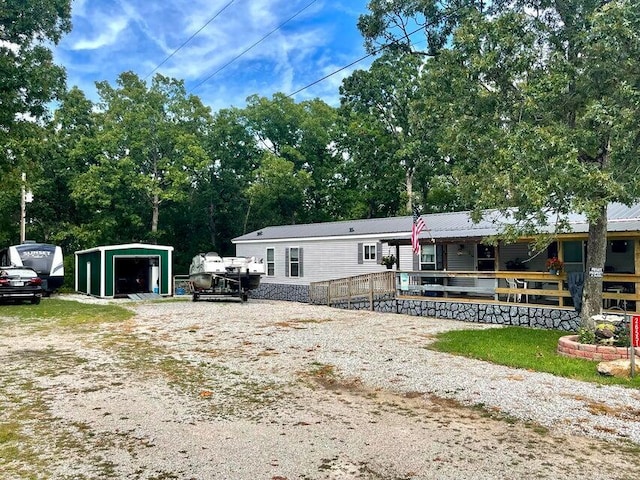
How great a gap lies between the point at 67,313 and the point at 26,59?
7015mm

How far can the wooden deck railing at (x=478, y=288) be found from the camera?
34.6 feet

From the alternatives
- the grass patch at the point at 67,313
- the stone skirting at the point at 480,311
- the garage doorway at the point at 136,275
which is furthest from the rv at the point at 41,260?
the stone skirting at the point at 480,311

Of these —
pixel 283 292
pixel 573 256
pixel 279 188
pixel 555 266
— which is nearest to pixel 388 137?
pixel 279 188

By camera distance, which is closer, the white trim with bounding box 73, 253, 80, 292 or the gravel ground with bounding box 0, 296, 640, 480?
the gravel ground with bounding box 0, 296, 640, 480

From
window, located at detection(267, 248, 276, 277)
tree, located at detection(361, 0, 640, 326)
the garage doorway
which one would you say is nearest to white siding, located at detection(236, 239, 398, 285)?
window, located at detection(267, 248, 276, 277)

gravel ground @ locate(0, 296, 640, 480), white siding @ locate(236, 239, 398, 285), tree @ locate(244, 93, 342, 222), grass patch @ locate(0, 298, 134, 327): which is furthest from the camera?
tree @ locate(244, 93, 342, 222)

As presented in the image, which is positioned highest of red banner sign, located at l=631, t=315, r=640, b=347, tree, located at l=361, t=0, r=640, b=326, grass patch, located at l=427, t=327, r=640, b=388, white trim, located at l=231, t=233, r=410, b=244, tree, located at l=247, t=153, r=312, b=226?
tree, located at l=247, t=153, r=312, b=226

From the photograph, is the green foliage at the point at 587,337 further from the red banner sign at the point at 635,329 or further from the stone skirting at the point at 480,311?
the stone skirting at the point at 480,311

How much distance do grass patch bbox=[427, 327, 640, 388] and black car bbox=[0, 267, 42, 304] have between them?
46.0ft

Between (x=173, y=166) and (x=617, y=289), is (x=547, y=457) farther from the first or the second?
(x=173, y=166)

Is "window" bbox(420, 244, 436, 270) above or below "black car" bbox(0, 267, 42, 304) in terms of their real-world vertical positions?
above

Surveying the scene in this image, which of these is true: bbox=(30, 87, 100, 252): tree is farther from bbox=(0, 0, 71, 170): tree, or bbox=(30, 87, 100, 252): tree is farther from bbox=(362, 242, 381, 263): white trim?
bbox=(362, 242, 381, 263): white trim

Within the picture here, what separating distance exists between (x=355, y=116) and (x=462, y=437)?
28.0m

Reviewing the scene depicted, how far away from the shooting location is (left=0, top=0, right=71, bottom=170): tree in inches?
476
